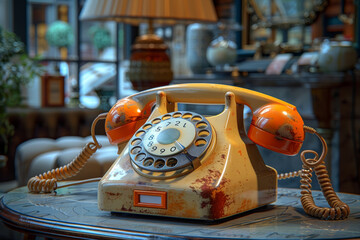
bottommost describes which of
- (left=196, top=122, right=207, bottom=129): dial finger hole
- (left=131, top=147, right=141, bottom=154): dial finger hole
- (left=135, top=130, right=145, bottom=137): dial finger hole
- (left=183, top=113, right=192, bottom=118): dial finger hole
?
(left=131, top=147, right=141, bottom=154): dial finger hole

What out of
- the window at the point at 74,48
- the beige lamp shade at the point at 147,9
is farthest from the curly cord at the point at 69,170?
the window at the point at 74,48

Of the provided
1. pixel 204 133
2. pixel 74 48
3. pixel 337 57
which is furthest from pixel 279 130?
pixel 74 48

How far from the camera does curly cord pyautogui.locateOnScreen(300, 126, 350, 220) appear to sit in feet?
2.58

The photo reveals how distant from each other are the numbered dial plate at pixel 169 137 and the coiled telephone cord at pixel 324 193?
7.1 inches

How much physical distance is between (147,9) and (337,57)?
4.24 ft

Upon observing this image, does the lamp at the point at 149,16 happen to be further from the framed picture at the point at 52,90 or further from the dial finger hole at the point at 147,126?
the framed picture at the point at 52,90

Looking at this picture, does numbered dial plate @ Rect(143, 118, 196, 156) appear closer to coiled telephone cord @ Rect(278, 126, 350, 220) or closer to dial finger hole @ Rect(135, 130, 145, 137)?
dial finger hole @ Rect(135, 130, 145, 137)

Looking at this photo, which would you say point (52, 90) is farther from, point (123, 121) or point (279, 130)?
point (279, 130)

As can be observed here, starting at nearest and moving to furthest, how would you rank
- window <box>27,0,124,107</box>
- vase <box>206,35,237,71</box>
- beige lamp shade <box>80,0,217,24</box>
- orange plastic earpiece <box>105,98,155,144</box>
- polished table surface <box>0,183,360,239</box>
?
polished table surface <box>0,183,360,239</box>, orange plastic earpiece <box>105,98,155,144</box>, beige lamp shade <box>80,0,217,24</box>, vase <box>206,35,237,71</box>, window <box>27,0,124,107</box>

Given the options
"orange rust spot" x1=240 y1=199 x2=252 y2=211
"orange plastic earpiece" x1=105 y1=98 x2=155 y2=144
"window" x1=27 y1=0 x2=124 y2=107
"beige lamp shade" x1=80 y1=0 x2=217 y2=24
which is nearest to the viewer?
"orange rust spot" x1=240 y1=199 x2=252 y2=211

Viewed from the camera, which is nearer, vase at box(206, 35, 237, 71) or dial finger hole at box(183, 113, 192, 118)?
dial finger hole at box(183, 113, 192, 118)

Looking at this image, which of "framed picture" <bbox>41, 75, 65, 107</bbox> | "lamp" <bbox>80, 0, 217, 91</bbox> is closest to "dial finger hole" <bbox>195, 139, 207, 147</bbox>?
"lamp" <bbox>80, 0, 217, 91</bbox>

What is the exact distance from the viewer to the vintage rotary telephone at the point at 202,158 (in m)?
0.75

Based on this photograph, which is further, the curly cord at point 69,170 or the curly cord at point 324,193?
the curly cord at point 69,170
